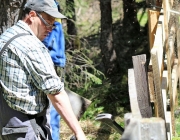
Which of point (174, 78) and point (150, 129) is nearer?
point (150, 129)

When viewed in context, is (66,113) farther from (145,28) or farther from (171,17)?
(145,28)

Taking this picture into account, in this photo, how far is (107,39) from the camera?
908cm

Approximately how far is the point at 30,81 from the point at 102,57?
20.4 ft

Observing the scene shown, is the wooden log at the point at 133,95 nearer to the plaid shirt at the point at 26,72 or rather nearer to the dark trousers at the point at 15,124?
the plaid shirt at the point at 26,72

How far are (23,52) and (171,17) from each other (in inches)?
137

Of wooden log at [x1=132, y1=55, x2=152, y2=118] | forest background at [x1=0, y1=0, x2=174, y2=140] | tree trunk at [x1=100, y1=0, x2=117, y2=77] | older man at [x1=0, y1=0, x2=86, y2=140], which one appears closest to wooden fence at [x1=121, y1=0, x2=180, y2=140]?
wooden log at [x1=132, y1=55, x2=152, y2=118]

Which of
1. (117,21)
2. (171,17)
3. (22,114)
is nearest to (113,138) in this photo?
(171,17)

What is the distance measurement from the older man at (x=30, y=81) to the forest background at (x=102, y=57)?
204cm

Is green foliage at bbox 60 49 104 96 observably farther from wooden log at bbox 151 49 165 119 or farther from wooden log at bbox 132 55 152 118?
wooden log at bbox 132 55 152 118

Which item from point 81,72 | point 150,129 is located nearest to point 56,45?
point 150,129

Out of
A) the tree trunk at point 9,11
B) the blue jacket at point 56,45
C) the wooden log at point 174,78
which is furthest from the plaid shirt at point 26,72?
the wooden log at point 174,78

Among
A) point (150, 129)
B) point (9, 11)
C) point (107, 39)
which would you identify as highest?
point (9, 11)

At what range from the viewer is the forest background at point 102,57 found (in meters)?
6.70

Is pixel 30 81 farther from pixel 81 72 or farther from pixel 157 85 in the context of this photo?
pixel 81 72
